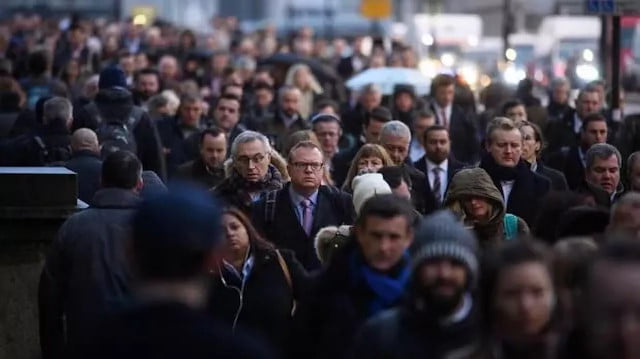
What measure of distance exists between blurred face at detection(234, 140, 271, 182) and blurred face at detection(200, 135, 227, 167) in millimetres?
1946

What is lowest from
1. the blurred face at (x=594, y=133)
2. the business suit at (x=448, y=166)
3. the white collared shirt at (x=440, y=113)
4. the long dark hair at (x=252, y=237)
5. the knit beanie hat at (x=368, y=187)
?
the long dark hair at (x=252, y=237)

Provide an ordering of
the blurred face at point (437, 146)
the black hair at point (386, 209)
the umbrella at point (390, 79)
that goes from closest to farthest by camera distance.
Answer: the black hair at point (386, 209)
the blurred face at point (437, 146)
the umbrella at point (390, 79)

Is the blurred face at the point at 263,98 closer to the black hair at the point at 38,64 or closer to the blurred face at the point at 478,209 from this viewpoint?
the black hair at the point at 38,64

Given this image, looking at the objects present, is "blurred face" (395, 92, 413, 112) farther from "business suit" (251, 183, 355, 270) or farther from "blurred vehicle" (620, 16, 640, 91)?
"blurred vehicle" (620, 16, 640, 91)

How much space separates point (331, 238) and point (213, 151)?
17.4ft

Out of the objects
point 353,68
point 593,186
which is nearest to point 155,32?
point 353,68

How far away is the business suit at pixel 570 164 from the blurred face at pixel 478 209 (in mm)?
5292

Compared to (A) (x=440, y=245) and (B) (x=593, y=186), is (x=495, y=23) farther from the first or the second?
(A) (x=440, y=245)

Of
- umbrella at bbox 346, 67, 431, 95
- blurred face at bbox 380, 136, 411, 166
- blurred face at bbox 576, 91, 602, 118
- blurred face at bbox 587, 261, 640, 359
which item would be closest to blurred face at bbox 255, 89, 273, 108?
umbrella at bbox 346, 67, 431, 95

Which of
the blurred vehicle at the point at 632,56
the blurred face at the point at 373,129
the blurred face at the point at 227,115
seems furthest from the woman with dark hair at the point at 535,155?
the blurred vehicle at the point at 632,56

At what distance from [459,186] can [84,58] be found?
Result: 2212 cm

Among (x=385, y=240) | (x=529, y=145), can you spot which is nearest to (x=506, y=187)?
(x=529, y=145)

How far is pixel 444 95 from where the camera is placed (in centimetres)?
2188

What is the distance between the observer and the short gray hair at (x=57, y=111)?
16.1 meters
